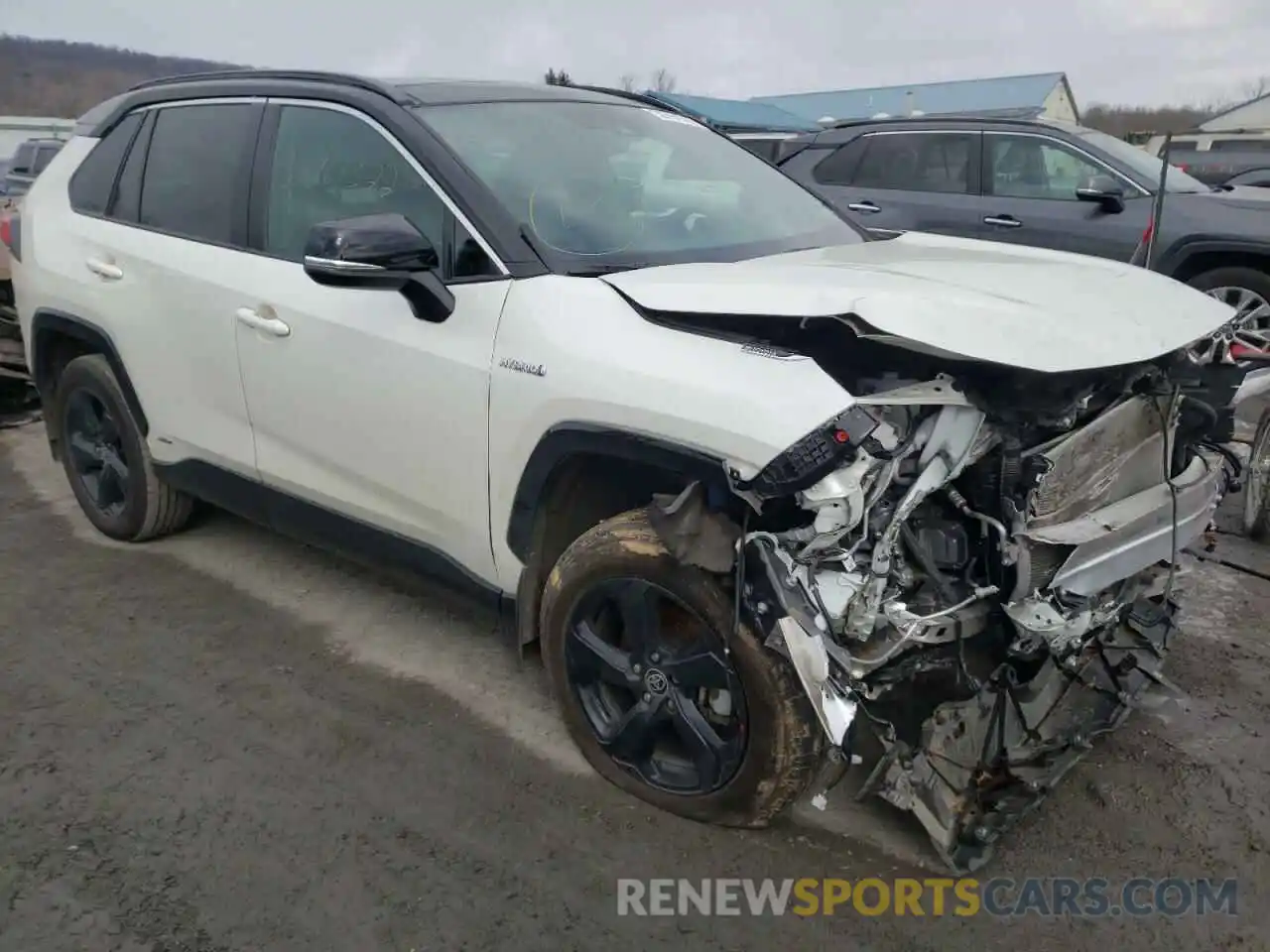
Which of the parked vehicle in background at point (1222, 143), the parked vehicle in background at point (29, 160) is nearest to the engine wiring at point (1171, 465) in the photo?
the parked vehicle in background at point (29, 160)

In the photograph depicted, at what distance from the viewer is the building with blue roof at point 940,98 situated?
33553 millimetres

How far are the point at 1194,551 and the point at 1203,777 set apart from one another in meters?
0.96

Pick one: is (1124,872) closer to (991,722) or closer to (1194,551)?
(991,722)

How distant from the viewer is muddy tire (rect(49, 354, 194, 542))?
4.41 meters

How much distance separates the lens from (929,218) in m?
8.10

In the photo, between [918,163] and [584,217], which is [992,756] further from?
[918,163]

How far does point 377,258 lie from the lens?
2805mm

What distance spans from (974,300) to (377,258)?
150 cm

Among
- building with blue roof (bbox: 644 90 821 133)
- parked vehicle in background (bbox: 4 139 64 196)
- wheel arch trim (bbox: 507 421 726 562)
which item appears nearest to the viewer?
wheel arch trim (bbox: 507 421 726 562)

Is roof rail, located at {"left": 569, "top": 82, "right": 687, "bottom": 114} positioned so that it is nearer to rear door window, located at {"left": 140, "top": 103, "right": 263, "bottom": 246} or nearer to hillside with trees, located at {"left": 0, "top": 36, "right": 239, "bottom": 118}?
rear door window, located at {"left": 140, "top": 103, "right": 263, "bottom": 246}

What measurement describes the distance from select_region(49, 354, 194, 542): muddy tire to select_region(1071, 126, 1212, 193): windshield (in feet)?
21.8

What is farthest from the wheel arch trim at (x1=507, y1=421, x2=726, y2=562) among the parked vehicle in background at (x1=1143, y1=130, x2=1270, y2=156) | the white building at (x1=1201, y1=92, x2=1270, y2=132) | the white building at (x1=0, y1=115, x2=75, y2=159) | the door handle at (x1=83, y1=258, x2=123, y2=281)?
the white building at (x1=1201, y1=92, x2=1270, y2=132)

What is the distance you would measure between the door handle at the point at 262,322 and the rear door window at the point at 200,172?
0.29 metres

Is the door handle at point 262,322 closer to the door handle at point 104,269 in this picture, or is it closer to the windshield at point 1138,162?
the door handle at point 104,269
